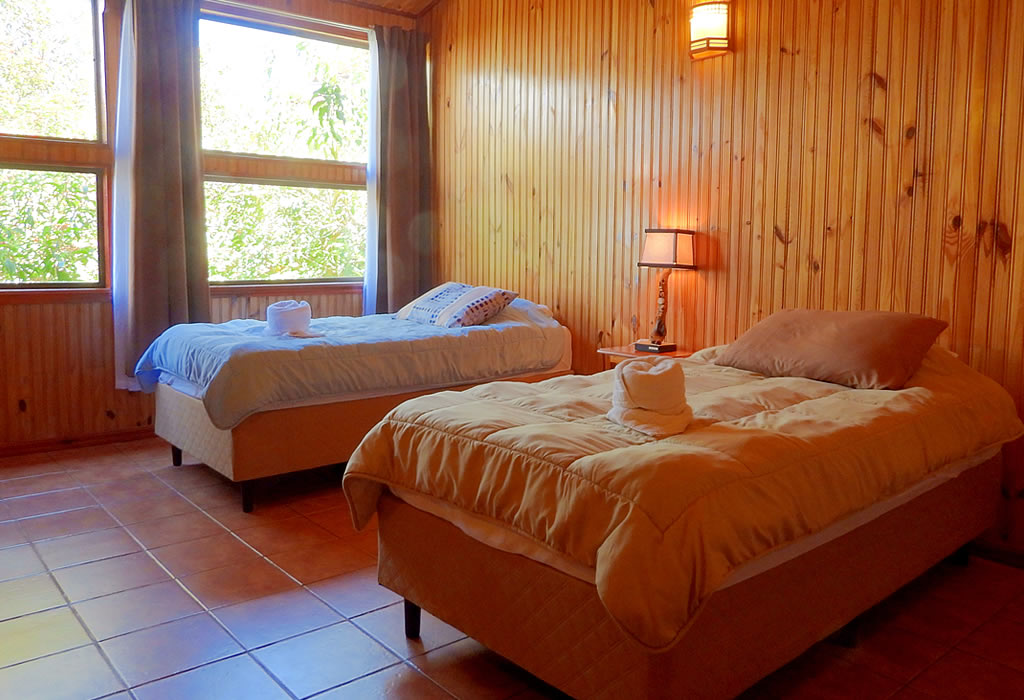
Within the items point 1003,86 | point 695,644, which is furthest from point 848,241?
point 695,644

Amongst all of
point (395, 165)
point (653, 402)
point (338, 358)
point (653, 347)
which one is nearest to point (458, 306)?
point (338, 358)

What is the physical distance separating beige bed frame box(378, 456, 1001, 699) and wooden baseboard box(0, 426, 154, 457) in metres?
2.99

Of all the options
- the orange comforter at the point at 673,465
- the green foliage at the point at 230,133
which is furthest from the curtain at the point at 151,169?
the orange comforter at the point at 673,465

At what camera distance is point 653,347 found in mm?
3891

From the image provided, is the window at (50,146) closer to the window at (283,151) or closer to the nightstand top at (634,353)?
the window at (283,151)

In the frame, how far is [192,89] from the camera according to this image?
4.65 m

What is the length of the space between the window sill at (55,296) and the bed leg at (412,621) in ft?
10.5

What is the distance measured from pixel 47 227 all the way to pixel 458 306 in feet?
7.51

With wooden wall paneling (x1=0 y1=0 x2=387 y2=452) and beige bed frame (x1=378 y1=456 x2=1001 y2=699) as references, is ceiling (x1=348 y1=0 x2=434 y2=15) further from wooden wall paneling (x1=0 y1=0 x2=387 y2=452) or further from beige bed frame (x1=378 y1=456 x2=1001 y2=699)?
beige bed frame (x1=378 y1=456 x2=1001 y2=699)

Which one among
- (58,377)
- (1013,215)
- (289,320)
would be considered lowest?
(58,377)

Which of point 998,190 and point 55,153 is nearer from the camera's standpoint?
point 998,190

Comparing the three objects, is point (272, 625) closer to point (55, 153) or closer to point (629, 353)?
point (629, 353)

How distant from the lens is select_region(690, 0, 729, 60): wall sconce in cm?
366

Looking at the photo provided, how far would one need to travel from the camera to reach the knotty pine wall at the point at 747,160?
293cm
